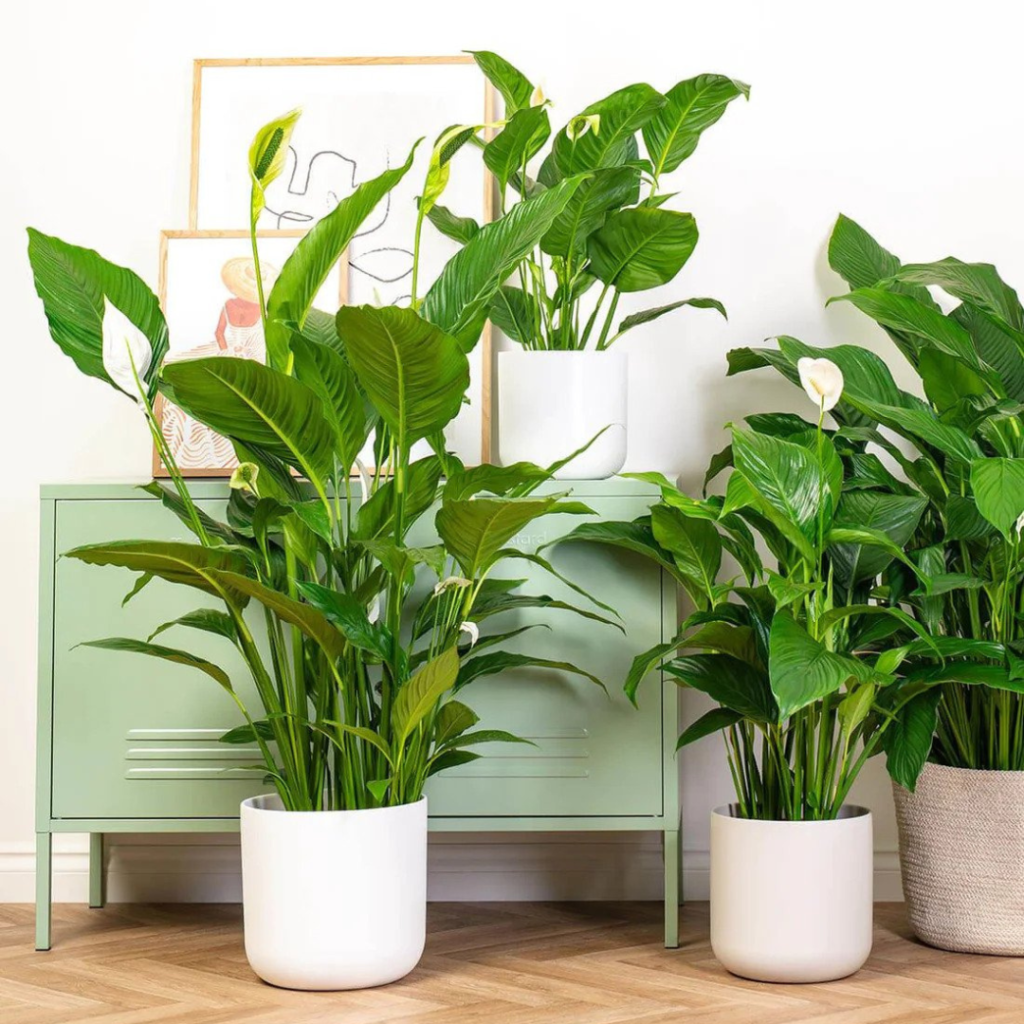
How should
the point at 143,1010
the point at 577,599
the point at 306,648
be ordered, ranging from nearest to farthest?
the point at 143,1010 → the point at 306,648 → the point at 577,599

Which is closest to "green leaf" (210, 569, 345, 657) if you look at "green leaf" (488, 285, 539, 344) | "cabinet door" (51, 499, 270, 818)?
"cabinet door" (51, 499, 270, 818)

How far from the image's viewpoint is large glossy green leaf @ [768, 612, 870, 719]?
66.1 inches

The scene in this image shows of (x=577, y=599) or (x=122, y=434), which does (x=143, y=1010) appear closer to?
(x=577, y=599)

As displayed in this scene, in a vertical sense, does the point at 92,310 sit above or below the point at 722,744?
above

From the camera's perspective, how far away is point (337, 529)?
1942mm

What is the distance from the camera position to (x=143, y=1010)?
1875 millimetres

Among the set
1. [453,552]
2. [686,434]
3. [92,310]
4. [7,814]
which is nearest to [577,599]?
[453,552]

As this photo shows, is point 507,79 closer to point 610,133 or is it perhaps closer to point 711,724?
point 610,133

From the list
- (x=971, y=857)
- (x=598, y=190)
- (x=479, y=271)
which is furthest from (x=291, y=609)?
(x=971, y=857)

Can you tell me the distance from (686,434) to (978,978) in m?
1.12

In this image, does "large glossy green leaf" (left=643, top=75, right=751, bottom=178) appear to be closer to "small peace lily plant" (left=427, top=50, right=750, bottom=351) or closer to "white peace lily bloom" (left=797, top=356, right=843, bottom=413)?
"small peace lily plant" (left=427, top=50, right=750, bottom=351)

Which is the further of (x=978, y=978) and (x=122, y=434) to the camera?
(x=122, y=434)

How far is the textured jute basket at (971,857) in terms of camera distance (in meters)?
2.10

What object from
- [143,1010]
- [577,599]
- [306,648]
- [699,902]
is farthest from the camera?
[699,902]
